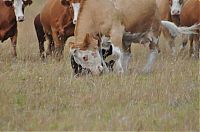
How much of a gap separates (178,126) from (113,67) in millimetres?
4554

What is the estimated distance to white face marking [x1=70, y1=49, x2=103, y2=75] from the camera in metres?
11.4

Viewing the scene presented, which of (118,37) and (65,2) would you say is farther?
(65,2)

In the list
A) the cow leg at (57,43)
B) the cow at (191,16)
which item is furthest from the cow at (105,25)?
the cow leg at (57,43)

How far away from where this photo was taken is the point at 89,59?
11469mm

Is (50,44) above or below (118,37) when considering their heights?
below

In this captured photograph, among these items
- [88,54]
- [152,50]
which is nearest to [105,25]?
[88,54]

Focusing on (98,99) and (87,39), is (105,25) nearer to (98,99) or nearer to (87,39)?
(87,39)

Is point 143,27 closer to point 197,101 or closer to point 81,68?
point 81,68

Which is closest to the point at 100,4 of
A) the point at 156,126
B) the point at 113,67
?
the point at 113,67

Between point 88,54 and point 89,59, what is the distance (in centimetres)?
10

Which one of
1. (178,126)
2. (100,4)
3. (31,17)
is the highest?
(100,4)

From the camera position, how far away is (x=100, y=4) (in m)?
11.8

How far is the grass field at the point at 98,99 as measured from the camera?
7586 millimetres

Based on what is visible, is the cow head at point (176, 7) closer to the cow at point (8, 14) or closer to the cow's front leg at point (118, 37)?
the cow at point (8, 14)
